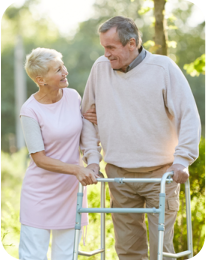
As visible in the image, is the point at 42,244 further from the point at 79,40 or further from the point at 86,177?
the point at 79,40

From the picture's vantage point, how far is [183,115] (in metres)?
2.60

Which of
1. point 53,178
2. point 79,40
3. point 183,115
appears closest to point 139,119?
point 183,115

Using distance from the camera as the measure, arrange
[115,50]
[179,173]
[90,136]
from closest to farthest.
→ [179,173] < [115,50] < [90,136]

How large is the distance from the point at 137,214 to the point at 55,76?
1.25m

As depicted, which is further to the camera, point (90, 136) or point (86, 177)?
point (90, 136)

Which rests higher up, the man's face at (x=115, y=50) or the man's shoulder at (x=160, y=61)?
the man's face at (x=115, y=50)

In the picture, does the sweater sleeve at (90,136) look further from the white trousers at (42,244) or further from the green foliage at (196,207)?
the green foliage at (196,207)

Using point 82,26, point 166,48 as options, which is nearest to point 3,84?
point 82,26

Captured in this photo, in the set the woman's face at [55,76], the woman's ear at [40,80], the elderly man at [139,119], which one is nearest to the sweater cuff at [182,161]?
the elderly man at [139,119]

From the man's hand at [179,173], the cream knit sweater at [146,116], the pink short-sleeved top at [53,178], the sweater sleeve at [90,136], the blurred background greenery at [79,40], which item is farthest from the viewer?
the blurred background greenery at [79,40]

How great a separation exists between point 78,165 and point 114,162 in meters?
0.34

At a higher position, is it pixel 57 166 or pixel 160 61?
pixel 160 61

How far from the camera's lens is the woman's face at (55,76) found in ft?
8.95

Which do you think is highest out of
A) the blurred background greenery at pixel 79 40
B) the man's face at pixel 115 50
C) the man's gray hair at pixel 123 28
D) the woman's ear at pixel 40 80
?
the blurred background greenery at pixel 79 40
